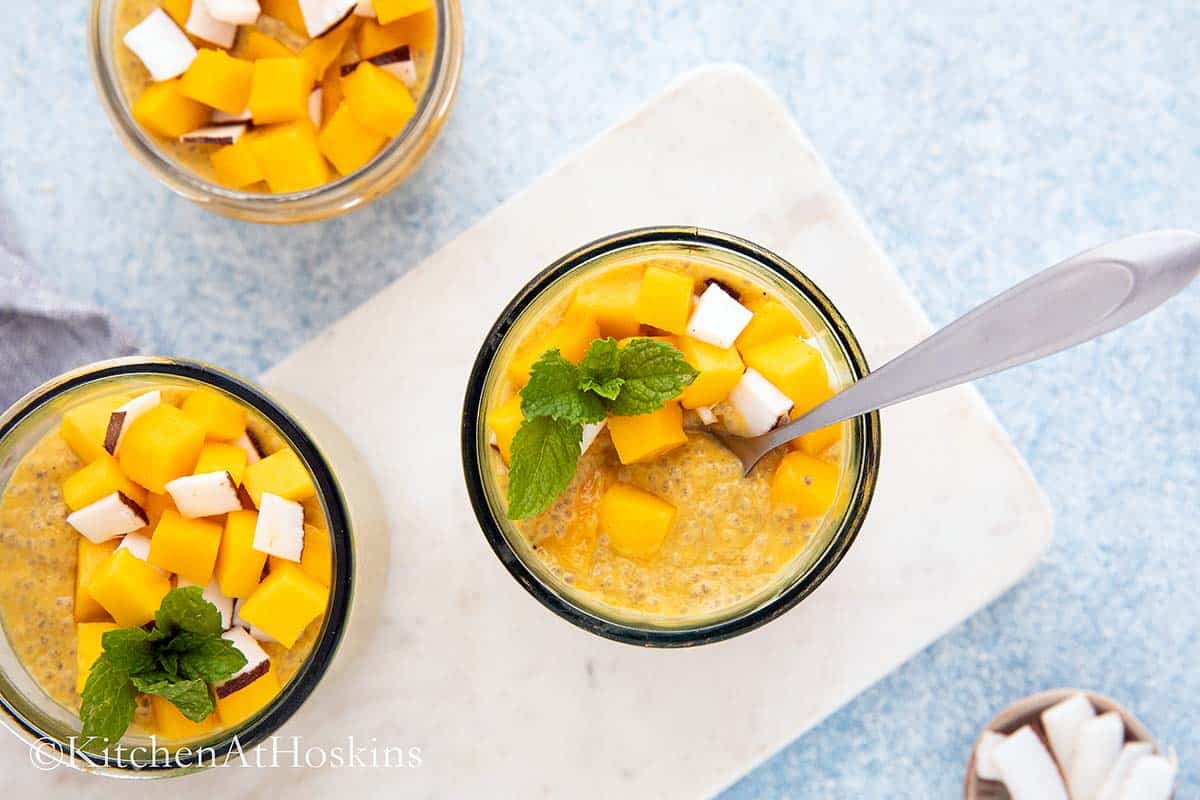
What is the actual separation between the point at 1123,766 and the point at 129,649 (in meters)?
1.43

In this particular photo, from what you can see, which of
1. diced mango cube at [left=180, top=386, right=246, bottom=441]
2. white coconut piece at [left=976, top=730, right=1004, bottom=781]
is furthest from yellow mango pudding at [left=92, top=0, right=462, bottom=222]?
white coconut piece at [left=976, top=730, right=1004, bottom=781]

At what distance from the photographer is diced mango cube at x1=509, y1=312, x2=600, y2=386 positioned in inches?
50.4

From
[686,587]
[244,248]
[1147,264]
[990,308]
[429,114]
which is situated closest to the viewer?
[1147,264]

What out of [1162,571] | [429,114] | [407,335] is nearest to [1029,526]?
[1162,571]

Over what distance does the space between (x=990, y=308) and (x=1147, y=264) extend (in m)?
0.14

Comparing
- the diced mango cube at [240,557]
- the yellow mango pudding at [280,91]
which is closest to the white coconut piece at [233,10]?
the yellow mango pudding at [280,91]

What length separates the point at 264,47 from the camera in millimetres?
1524

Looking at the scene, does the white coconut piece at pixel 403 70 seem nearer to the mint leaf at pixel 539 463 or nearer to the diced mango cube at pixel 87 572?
the mint leaf at pixel 539 463

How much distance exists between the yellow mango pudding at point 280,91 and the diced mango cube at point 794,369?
1.99 feet

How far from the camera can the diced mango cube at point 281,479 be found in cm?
131

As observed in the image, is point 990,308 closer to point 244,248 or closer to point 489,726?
point 489,726

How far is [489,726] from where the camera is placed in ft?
5.10

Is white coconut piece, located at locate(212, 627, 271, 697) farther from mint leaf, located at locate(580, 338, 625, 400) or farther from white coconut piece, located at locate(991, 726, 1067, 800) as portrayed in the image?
white coconut piece, located at locate(991, 726, 1067, 800)

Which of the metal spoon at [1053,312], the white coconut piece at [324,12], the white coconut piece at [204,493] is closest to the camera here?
the metal spoon at [1053,312]
